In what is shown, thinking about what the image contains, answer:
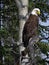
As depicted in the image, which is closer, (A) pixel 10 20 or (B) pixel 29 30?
(B) pixel 29 30

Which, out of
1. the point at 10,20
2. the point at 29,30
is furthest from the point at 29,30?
the point at 10,20

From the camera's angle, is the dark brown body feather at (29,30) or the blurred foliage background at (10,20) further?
the blurred foliage background at (10,20)

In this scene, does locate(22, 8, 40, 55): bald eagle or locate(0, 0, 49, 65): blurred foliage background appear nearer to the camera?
locate(22, 8, 40, 55): bald eagle

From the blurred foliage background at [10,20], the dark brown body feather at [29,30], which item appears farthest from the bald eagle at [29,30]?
the blurred foliage background at [10,20]

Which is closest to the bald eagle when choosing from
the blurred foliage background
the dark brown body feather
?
the dark brown body feather

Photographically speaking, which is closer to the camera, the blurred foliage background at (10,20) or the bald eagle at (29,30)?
the bald eagle at (29,30)

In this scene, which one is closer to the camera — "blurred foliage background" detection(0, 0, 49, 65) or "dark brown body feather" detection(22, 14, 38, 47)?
"dark brown body feather" detection(22, 14, 38, 47)

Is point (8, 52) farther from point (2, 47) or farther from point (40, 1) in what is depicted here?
point (40, 1)

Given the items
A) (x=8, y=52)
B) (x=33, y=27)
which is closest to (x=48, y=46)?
(x=8, y=52)

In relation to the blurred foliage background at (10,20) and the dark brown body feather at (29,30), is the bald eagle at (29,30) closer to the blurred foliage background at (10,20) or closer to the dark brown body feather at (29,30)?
the dark brown body feather at (29,30)

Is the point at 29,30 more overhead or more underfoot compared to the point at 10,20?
more overhead

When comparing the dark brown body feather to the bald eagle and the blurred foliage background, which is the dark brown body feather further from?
the blurred foliage background

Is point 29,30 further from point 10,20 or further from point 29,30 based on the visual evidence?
point 10,20

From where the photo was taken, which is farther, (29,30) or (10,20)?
(10,20)
